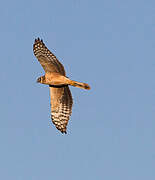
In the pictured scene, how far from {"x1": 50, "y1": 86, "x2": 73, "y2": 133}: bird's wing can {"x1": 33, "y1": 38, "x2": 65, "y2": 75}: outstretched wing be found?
4.04 ft

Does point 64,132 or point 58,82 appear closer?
point 58,82

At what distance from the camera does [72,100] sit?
24.8 metres

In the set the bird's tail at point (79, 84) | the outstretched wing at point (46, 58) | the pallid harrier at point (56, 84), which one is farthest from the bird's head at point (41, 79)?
the bird's tail at point (79, 84)

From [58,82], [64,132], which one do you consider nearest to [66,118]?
[64,132]

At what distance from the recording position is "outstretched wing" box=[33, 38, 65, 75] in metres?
24.2

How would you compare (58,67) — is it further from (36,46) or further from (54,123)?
(54,123)

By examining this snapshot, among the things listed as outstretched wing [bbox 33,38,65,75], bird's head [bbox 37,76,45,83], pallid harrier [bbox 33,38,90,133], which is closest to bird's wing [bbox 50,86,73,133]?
pallid harrier [bbox 33,38,90,133]

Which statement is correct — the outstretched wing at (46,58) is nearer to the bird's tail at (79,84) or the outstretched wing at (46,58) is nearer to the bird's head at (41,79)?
the bird's head at (41,79)

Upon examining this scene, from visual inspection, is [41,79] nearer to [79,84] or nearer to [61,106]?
[61,106]

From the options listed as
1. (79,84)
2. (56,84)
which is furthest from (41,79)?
(79,84)

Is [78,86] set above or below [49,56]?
below

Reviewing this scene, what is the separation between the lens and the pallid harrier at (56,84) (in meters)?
24.1

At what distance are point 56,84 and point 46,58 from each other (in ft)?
5.30

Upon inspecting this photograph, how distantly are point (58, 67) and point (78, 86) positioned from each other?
1575 millimetres
